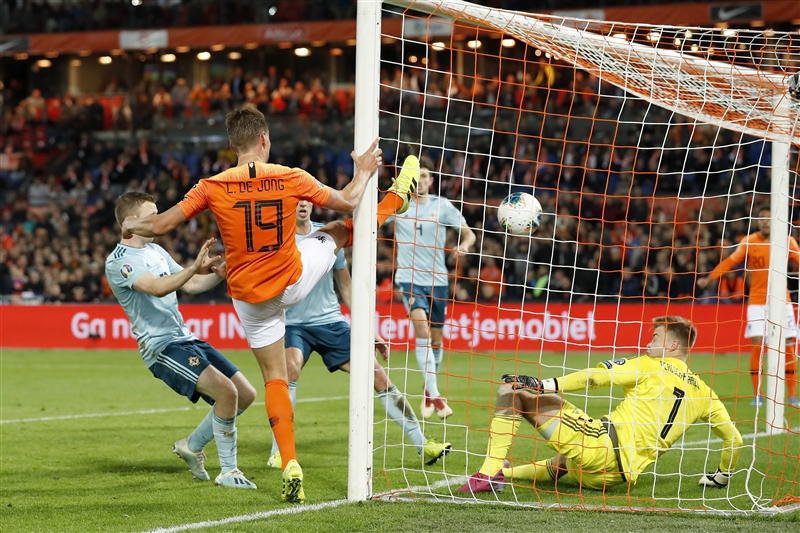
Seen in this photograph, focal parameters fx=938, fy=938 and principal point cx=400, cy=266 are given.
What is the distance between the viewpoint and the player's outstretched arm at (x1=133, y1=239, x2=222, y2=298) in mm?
5590

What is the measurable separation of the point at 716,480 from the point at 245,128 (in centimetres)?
381

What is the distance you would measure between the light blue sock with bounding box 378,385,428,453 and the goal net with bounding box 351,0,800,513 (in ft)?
0.51

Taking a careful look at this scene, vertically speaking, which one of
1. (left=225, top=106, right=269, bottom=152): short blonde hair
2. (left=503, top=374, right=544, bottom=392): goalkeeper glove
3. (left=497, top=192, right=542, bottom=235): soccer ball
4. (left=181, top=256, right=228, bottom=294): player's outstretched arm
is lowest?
(left=503, top=374, right=544, bottom=392): goalkeeper glove

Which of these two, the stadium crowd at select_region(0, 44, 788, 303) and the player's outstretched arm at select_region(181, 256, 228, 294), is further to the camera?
the stadium crowd at select_region(0, 44, 788, 303)

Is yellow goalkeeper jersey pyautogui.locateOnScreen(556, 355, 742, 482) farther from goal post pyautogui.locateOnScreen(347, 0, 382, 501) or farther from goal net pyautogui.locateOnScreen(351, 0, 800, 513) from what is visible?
goal post pyautogui.locateOnScreen(347, 0, 382, 501)

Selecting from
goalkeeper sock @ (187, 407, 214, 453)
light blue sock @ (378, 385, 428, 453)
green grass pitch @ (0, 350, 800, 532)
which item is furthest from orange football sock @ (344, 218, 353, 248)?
goalkeeper sock @ (187, 407, 214, 453)

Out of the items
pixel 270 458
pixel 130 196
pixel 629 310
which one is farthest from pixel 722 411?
pixel 629 310

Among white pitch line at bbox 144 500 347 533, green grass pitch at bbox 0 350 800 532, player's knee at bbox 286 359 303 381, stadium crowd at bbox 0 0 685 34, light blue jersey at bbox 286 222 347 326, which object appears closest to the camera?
white pitch line at bbox 144 500 347 533

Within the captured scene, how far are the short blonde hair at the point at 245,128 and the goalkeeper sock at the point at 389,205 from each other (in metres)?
0.90

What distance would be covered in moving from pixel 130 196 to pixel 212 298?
14910 millimetres

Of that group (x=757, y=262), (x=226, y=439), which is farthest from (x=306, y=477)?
(x=757, y=262)

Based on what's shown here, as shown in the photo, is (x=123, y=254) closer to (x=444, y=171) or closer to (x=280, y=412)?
(x=280, y=412)

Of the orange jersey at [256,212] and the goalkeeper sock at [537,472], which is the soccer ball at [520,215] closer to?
the goalkeeper sock at [537,472]

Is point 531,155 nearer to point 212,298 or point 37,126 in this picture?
point 212,298
